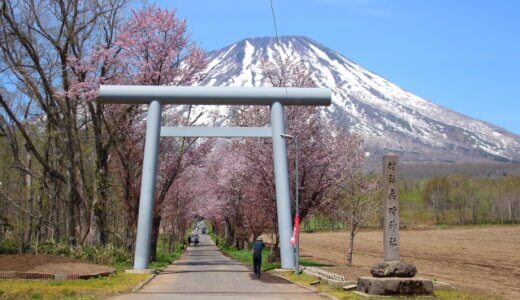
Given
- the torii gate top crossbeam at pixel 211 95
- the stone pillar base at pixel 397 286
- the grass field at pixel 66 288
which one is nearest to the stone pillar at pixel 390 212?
the stone pillar base at pixel 397 286

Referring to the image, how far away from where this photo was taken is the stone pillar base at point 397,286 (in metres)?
15.0

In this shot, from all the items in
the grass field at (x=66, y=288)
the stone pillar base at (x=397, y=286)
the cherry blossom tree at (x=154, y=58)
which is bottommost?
the grass field at (x=66, y=288)

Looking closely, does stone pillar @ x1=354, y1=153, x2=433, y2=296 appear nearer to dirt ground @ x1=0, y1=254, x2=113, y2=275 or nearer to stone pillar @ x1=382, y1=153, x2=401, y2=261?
stone pillar @ x1=382, y1=153, x2=401, y2=261

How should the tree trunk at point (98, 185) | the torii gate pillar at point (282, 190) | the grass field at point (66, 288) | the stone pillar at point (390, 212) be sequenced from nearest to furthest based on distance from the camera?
the grass field at point (66, 288) < the stone pillar at point (390, 212) < the torii gate pillar at point (282, 190) < the tree trunk at point (98, 185)

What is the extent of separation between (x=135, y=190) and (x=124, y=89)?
899 cm

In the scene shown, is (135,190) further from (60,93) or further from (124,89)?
(124,89)

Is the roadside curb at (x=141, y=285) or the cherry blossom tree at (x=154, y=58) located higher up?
the cherry blossom tree at (x=154, y=58)

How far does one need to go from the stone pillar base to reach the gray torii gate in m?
9.08

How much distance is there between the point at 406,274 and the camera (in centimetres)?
1566

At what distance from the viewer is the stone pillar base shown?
15.0m

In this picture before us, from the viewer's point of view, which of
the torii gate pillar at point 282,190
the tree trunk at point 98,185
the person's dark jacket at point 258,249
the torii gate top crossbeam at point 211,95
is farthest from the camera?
the tree trunk at point 98,185

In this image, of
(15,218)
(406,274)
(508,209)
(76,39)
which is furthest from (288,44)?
(406,274)

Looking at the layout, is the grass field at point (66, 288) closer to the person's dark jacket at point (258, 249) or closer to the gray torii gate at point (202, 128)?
the gray torii gate at point (202, 128)

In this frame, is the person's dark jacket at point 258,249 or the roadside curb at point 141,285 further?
the person's dark jacket at point 258,249
